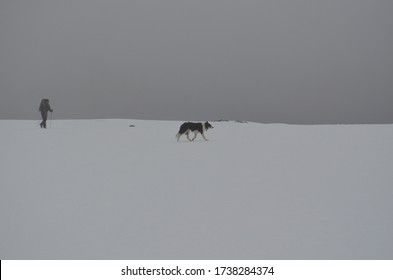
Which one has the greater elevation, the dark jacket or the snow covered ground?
the dark jacket


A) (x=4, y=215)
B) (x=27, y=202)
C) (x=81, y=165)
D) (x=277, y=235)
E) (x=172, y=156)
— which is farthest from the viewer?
(x=172, y=156)

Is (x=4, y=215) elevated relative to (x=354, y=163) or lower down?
lower down

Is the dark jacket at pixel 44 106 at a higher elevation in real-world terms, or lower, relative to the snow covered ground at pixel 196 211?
higher

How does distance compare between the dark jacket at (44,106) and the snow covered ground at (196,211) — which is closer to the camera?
the snow covered ground at (196,211)

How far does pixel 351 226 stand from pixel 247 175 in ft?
8.81

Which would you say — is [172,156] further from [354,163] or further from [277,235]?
[277,235]

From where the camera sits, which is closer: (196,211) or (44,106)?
(196,211)

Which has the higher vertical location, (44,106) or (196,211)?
(44,106)

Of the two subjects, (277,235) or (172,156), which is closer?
(277,235)

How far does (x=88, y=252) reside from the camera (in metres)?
3.02

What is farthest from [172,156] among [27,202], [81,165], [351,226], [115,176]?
[351,226]

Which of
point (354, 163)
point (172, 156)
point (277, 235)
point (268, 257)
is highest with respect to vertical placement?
point (172, 156)

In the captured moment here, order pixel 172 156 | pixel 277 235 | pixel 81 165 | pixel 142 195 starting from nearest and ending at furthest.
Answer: pixel 277 235 → pixel 142 195 → pixel 81 165 → pixel 172 156

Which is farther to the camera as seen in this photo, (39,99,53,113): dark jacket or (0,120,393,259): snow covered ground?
(39,99,53,113): dark jacket
